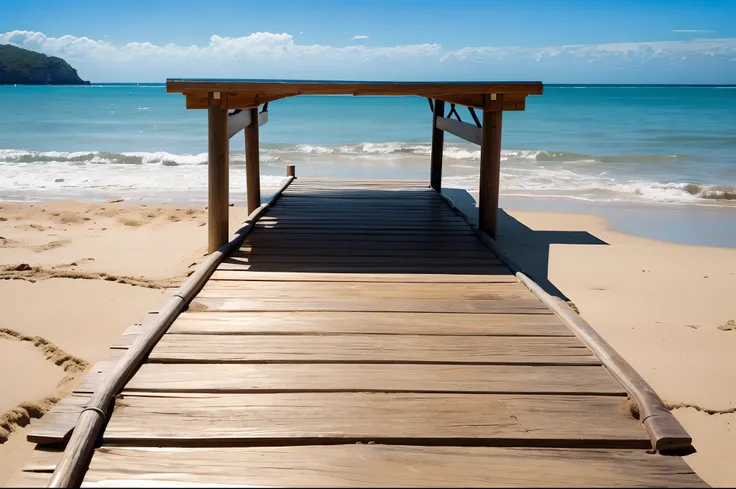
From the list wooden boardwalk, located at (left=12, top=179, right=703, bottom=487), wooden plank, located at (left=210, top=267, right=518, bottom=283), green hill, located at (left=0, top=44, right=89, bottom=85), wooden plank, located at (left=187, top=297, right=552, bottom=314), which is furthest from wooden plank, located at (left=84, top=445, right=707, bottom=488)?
green hill, located at (left=0, top=44, right=89, bottom=85)

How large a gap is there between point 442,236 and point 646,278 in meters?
2.02

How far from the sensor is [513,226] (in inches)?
348

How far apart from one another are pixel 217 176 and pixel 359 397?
317 centimetres

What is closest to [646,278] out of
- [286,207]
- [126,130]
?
[286,207]

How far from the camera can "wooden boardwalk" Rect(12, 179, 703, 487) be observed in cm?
242

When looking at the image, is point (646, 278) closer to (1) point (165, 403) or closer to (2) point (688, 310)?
(2) point (688, 310)

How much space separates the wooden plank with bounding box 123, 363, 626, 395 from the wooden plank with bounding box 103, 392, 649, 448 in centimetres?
6

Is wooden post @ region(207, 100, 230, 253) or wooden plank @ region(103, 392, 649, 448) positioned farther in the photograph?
wooden post @ region(207, 100, 230, 253)

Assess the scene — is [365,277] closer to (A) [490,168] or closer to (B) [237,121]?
(A) [490,168]

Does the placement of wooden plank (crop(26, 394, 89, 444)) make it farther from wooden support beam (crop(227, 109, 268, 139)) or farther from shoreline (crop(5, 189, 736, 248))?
shoreline (crop(5, 189, 736, 248))

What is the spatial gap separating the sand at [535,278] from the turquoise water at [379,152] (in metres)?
3.38

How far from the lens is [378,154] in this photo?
73.4ft

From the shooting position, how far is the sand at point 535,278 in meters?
3.98

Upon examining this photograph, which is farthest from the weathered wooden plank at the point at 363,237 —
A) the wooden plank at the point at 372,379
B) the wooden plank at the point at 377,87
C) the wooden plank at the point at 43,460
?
the wooden plank at the point at 43,460
